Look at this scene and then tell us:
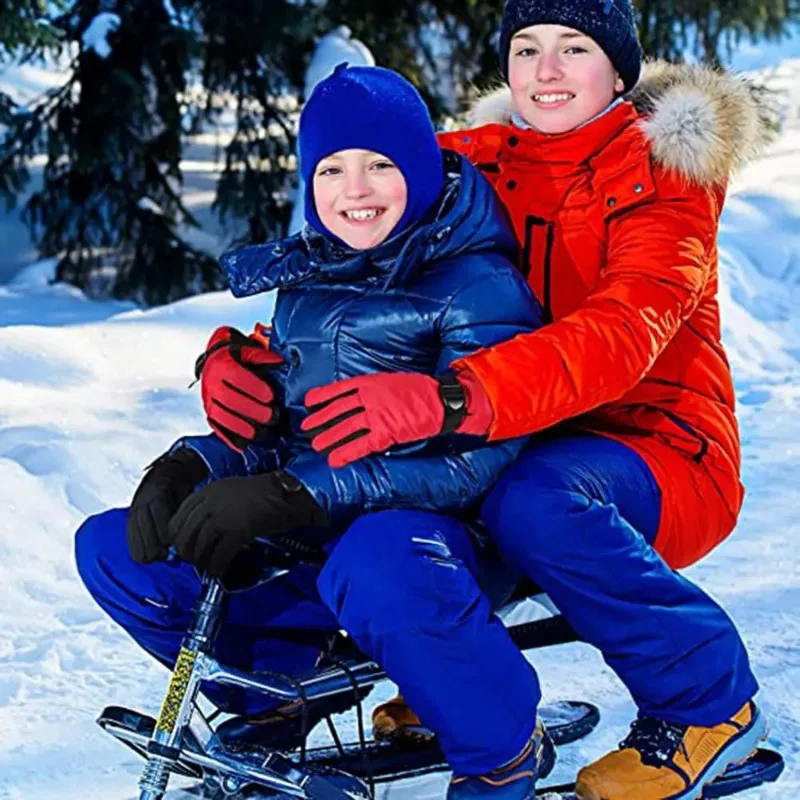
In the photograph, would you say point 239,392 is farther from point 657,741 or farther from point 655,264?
point 657,741

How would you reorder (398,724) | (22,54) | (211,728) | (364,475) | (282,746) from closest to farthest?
1. (364,475)
2. (211,728)
3. (282,746)
4. (398,724)
5. (22,54)

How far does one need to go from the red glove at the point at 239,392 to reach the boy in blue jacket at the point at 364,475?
15 millimetres

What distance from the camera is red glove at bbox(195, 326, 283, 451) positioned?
2.62m

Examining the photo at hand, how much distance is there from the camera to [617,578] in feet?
8.00

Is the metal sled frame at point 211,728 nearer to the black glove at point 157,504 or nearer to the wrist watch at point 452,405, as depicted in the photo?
the black glove at point 157,504

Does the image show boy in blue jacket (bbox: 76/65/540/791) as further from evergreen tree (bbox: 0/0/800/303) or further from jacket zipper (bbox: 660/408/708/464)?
evergreen tree (bbox: 0/0/800/303)

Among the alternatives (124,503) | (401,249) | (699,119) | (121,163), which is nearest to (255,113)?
(121,163)

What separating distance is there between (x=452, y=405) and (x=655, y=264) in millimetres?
549

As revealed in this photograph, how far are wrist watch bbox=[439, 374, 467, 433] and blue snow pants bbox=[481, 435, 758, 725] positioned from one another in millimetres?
196

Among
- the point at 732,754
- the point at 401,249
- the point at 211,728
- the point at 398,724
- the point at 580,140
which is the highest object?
the point at 580,140

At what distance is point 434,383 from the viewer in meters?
2.32

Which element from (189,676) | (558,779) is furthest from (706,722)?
(189,676)

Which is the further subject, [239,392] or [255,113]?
[255,113]

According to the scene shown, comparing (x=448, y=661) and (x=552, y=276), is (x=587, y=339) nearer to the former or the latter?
(x=552, y=276)
